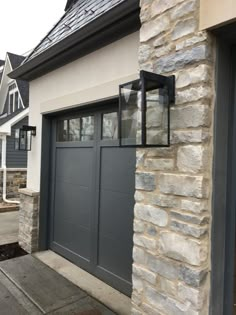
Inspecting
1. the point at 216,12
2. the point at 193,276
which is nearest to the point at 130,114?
the point at 216,12

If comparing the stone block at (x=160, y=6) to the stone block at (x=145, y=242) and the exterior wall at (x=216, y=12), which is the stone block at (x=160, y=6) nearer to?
the exterior wall at (x=216, y=12)

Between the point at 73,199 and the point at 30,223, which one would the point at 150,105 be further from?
the point at 30,223

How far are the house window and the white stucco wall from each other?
8.46 m

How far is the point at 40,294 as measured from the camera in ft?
11.6

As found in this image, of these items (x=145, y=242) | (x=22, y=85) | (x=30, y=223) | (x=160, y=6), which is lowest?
(x=30, y=223)

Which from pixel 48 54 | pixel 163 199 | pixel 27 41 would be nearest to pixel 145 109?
pixel 163 199

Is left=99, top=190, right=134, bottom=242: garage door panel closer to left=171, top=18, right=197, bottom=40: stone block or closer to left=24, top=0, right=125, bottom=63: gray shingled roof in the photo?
left=171, top=18, right=197, bottom=40: stone block

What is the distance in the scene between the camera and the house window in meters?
13.3

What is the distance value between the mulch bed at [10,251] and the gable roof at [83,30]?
3196 mm

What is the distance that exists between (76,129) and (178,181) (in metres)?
2.97

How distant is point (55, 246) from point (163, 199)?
138 inches

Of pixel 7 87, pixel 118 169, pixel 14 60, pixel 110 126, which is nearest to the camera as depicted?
pixel 118 169

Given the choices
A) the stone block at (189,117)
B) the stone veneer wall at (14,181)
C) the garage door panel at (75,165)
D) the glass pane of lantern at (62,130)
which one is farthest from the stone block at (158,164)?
the stone veneer wall at (14,181)

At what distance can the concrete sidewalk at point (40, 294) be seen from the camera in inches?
127
